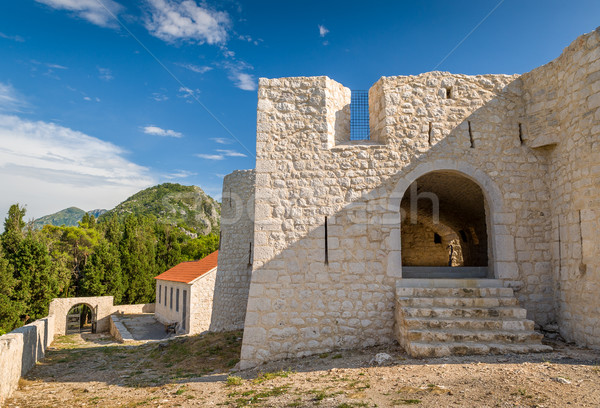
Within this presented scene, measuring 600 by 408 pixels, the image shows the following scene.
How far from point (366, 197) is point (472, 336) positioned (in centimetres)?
281

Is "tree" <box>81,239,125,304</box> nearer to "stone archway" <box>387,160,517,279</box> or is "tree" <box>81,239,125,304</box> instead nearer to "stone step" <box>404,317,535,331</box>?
"stone archway" <box>387,160,517,279</box>

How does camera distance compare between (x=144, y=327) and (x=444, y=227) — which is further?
(x=144, y=327)

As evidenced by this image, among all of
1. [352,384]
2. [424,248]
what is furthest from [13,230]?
[352,384]

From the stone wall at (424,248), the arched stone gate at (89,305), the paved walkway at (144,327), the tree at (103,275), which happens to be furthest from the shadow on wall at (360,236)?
the tree at (103,275)

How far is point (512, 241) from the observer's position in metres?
6.89

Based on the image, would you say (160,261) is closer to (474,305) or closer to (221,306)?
(221,306)

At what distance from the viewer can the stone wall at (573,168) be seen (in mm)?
5797

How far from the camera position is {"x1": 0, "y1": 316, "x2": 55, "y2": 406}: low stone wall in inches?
236

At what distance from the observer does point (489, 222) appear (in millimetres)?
7137

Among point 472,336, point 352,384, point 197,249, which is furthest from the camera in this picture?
point 197,249

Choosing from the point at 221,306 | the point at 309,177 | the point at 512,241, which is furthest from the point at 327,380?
the point at 221,306

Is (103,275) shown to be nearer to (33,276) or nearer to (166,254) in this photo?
(166,254)

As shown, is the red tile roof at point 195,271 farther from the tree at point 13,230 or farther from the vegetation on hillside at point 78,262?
the tree at point 13,230

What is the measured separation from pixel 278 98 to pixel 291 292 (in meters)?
3.68
